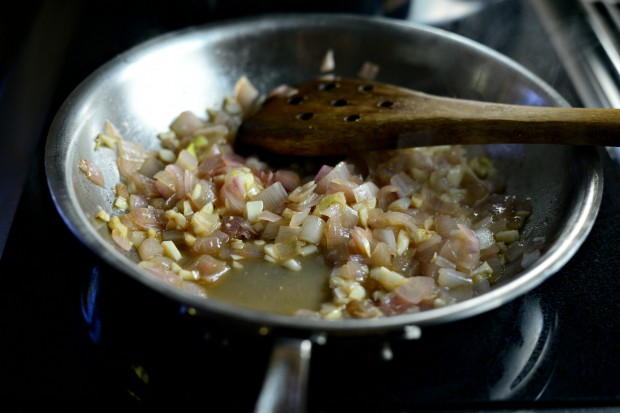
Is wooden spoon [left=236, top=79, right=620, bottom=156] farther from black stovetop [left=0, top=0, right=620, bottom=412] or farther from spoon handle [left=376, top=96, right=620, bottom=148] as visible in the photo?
black stovetop [left=0, top=0, right=620, bottom=412]

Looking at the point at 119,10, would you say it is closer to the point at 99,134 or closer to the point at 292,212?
the point at 99,134

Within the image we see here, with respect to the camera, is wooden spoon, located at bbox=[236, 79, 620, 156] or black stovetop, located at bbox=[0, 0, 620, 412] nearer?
black stovetop, located at bbox=[0, 0, 620, 412]

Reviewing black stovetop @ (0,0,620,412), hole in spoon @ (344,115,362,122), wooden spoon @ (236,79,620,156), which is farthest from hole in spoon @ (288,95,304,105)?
black stovetop @ (0,0,620,412)

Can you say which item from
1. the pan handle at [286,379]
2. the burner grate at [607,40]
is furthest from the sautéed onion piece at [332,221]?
the burner grate at [607,40]

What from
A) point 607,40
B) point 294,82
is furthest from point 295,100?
point 607,40

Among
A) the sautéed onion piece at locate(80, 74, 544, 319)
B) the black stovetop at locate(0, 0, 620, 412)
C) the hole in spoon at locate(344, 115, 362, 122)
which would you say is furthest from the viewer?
the hole in spoon at locate(344, 115, 362, 122)

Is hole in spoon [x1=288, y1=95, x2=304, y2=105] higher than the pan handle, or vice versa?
hole in spoon [x1=288, y1=95, x2=304, y2=105]

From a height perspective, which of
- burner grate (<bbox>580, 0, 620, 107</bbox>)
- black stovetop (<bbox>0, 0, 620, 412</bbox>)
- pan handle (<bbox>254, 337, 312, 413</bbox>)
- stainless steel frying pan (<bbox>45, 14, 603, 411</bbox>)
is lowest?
black stovetop (<bbox>0, 0, 620, 412</bbox>)
